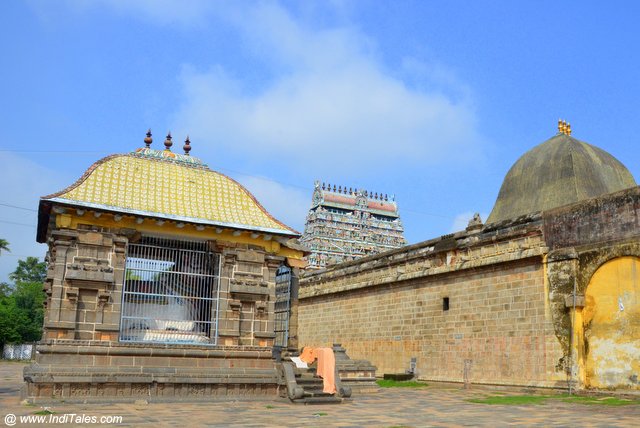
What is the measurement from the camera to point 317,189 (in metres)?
48.9

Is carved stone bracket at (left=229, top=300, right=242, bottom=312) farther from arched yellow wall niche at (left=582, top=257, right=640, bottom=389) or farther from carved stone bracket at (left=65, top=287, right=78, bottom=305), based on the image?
arched yellow wall niche at (left=582, top=257, right=640, bottom=389)

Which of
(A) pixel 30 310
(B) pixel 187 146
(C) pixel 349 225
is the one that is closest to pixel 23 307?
(A) pixel 30 310

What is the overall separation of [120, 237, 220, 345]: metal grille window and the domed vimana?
46.8 ft

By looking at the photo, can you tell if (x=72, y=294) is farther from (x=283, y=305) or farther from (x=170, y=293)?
(x=283, y=305)

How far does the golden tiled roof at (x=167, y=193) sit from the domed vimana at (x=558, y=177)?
13135 millimetres

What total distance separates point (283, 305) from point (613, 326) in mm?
8177

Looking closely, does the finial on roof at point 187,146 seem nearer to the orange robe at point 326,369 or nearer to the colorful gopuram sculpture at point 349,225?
the orange robe at point 326,369

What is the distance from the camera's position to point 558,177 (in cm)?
2422

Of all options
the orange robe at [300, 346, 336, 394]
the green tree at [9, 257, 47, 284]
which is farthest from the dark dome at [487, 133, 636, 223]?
the green tree at [9, 257, 47, 284]

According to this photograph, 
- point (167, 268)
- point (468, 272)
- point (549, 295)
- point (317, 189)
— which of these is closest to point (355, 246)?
point (317, 189)

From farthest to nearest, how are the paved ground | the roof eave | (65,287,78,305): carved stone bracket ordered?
the roof eave
(65,287,78,305): carved stone bracket
the paved ground

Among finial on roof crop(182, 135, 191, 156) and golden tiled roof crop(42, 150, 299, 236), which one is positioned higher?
finial on roof crop(182, 135, 191, 156)

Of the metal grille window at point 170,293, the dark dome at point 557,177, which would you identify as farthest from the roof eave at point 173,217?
the dark dome at point 557,177

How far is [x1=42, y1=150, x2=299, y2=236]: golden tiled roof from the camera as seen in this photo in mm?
12711
